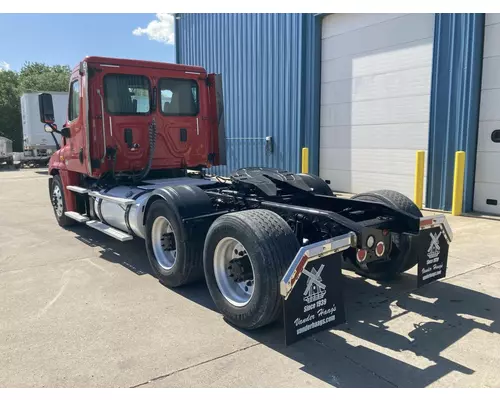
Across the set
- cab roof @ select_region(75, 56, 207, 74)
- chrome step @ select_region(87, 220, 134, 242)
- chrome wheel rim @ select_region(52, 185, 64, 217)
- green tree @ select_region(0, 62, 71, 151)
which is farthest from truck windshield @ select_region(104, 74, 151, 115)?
green tree @ select_region(0, 62, 71, 151)

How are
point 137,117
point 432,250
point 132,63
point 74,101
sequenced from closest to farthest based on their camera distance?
point 432,250, point 132,63, point 137,117, point 74,101

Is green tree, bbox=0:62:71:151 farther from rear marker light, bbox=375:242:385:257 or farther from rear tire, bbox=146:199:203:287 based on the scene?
rear marker light, bbox=375:242:385:257

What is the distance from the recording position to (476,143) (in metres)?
8.76

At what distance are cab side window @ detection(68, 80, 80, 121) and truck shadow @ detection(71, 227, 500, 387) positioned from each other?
3.52 m

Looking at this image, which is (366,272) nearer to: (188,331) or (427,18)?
(188,331)

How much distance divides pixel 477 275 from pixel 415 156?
5.12 metres

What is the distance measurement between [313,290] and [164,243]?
217 cm

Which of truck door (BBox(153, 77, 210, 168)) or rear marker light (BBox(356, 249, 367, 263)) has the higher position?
truck door (BBox(153, 77, 210, 168))

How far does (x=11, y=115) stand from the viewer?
1366 inches

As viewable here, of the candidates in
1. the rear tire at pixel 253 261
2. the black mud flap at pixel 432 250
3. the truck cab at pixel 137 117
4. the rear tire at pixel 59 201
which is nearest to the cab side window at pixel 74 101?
the truck cab at pixel 137 117

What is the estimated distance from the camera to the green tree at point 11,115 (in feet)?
113

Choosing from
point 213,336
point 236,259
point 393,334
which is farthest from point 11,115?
point 393,334

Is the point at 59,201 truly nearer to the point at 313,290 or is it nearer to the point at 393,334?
the point at 313,290

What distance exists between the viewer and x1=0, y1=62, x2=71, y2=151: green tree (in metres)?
34.6
